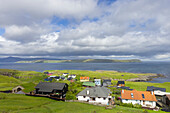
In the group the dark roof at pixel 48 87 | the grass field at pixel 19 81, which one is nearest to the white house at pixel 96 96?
the dark roof at pixel 48 87

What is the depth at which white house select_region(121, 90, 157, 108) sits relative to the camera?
4354cm

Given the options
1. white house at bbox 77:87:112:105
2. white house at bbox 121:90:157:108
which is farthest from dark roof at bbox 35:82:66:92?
white house at bbox 121:90:157:108

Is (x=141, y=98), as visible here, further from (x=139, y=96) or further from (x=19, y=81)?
(x=19, y=81)

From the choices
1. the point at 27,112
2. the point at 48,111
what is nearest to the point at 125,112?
the point at 48,111

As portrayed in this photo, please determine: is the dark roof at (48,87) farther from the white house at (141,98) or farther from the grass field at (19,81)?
the white house at (141,98)

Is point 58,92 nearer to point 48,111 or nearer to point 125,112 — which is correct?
point 48,111

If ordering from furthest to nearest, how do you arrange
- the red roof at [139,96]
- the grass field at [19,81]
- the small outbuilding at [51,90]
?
1. the grass field at [19,81]
2. the small outbuilding at [51,90]
3. the red roof at [139,96]

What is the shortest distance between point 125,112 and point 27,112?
2698cm

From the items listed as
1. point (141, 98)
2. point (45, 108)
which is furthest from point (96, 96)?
point (45, 108)

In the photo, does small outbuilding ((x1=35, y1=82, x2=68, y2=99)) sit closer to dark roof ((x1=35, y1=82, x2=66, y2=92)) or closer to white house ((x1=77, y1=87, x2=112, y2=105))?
dark roof ((x1=35, y1=82, x2=66, y2=92))

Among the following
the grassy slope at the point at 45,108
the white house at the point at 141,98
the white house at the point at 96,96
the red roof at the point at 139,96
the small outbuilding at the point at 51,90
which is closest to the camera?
the grassy slope at the point at 45,108

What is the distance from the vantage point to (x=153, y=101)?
4341cm

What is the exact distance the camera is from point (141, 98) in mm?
44625

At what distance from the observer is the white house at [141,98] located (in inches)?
1714
